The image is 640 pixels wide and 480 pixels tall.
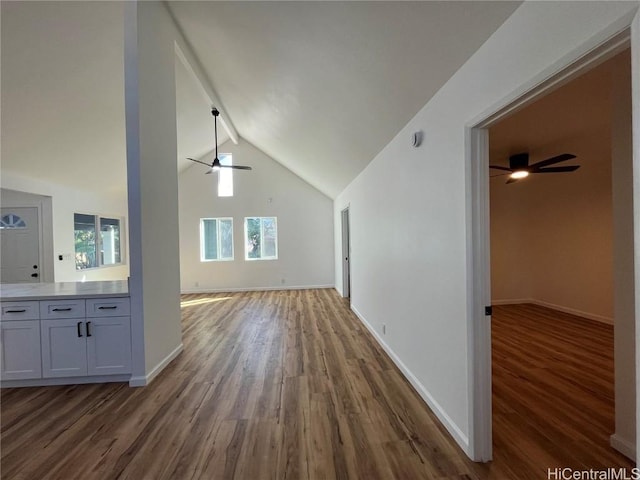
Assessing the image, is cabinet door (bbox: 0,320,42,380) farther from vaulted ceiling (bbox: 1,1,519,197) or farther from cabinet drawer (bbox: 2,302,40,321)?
vaulted ceiling (bbox: 1,1,519,197)

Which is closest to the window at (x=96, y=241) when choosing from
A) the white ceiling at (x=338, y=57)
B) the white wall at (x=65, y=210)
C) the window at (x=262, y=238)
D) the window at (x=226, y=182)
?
the white wall at (x=65, y=210)

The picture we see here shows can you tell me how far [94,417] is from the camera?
2.12 metres

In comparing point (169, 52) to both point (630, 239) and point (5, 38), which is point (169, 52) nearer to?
point (5, 38)

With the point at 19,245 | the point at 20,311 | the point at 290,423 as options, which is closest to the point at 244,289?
the point at 19,245

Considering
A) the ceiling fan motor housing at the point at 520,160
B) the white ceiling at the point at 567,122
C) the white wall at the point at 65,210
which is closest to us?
the white ceiling at the point at 567,122

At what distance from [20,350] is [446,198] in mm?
4018

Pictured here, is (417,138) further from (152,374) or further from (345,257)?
(345,257)

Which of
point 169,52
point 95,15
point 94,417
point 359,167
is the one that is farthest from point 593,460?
point 95,15

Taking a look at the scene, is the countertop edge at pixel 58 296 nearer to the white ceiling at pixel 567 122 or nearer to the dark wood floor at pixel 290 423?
the dark wood floor at pixel 290 423

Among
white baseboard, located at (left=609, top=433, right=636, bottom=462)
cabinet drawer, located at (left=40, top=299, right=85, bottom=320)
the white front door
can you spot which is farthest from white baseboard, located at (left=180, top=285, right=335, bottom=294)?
white baseboard, located at (left=609, top=433, right=636, bottom=462)

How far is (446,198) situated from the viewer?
1.85 meters

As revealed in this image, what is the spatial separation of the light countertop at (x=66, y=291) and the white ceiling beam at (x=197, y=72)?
2.98 metres

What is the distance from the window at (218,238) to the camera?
750 cm

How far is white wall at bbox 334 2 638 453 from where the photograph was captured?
109 cm
